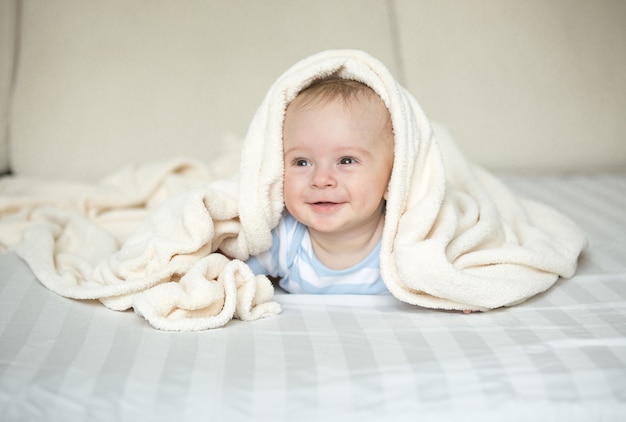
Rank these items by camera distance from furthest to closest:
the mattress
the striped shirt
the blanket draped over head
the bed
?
the bed < the striped shirt < the blanket draped over head < the mattress

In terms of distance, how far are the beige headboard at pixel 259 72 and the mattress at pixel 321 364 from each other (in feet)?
2.47

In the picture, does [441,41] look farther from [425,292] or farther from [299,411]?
[299,411]

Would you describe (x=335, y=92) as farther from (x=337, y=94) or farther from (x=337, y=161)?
(x=337, y=161)

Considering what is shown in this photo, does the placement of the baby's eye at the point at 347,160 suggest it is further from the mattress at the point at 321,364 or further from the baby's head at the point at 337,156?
the mattress at the point at 321,364

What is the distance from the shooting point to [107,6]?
1963 millimetres

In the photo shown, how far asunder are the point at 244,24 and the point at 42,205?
0.71 metres

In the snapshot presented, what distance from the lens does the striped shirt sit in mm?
1434

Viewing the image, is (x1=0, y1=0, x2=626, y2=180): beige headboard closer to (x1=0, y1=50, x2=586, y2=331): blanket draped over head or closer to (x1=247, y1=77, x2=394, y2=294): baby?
(x1=0, y1=50, x2=586, y2=331): blanket draped over head

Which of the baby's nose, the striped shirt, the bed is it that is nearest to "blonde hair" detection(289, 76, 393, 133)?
the baby's nose

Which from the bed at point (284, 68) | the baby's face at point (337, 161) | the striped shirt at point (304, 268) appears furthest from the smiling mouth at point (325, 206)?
the bed at point (284, 68)

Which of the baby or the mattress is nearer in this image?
the mattress

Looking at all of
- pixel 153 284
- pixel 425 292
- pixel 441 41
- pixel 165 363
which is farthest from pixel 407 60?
pixel 165 363

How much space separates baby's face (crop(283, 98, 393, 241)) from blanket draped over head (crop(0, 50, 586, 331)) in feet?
0.11

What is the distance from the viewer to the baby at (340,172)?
51.3 inches
